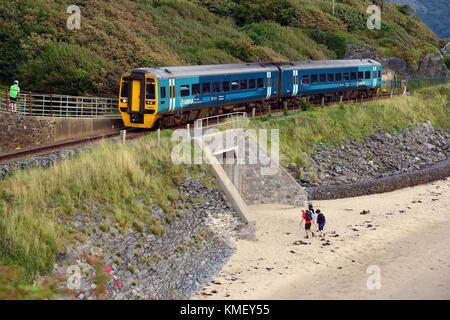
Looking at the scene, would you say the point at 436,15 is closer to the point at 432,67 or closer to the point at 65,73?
the point at 432,67

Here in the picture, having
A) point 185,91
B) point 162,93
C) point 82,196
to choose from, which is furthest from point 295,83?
point 82,196

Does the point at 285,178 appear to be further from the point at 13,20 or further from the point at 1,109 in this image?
the point at 13,20

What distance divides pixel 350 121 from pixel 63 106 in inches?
758

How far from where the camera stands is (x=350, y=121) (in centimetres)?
3909

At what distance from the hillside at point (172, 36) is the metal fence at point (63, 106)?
0.96 metres

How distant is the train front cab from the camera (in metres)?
28.5

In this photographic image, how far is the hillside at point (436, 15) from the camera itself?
180 meters

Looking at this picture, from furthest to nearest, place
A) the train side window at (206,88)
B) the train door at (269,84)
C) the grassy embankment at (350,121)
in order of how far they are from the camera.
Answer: the train door at (269,84) → the grassy embankment at (350,121) → the train side window at (206,88)

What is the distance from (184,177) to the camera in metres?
24.5

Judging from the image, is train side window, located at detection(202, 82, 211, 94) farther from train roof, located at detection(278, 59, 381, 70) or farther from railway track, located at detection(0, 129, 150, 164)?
train roof, located at detection(278, 59, 381, 70)

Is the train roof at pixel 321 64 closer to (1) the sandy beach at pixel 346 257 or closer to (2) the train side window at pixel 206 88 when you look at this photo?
(2) the train side window at pixel 206 88

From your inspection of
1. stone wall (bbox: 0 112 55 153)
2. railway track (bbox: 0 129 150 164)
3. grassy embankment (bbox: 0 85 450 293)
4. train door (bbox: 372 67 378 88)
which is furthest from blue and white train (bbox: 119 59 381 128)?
stone wall (bbox: 0 112 55 153)

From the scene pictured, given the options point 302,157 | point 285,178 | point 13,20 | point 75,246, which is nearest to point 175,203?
point 75,246

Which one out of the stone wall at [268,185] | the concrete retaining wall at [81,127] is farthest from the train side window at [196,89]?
the concrete retaining wall at [81,127]
